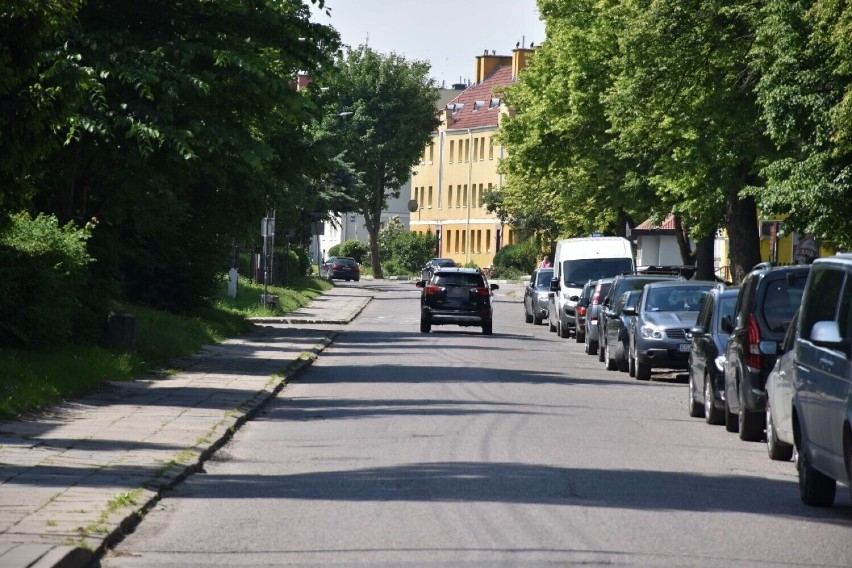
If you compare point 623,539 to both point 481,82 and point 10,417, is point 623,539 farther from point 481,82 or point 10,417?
point 481,82

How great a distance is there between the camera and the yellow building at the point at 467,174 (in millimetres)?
126375

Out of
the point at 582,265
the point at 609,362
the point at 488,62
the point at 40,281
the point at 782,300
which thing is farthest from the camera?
the point at 488,62

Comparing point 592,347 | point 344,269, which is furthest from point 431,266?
point 592,347

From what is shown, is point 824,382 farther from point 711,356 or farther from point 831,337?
point 711,356

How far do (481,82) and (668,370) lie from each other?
109919mm

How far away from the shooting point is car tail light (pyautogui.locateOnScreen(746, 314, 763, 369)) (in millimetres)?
15969

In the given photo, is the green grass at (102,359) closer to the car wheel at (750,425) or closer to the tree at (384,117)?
the car wheel at (750,425)

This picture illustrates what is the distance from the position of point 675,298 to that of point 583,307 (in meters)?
13.1

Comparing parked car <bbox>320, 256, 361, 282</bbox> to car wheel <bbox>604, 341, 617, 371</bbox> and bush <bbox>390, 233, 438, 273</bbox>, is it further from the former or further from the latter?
car wheel <bbox>604, 341, 617, 371</bbox>

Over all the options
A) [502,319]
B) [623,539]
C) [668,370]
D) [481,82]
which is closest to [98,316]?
[668,370]

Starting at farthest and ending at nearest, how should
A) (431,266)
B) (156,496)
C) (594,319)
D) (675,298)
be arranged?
1. (431,266)
2. (594,319)
3. (675,298)
4. (156,496)

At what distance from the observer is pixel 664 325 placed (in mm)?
25484

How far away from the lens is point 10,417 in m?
15.9

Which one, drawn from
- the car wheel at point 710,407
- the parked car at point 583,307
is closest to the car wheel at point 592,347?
the parked car at point 583,307
